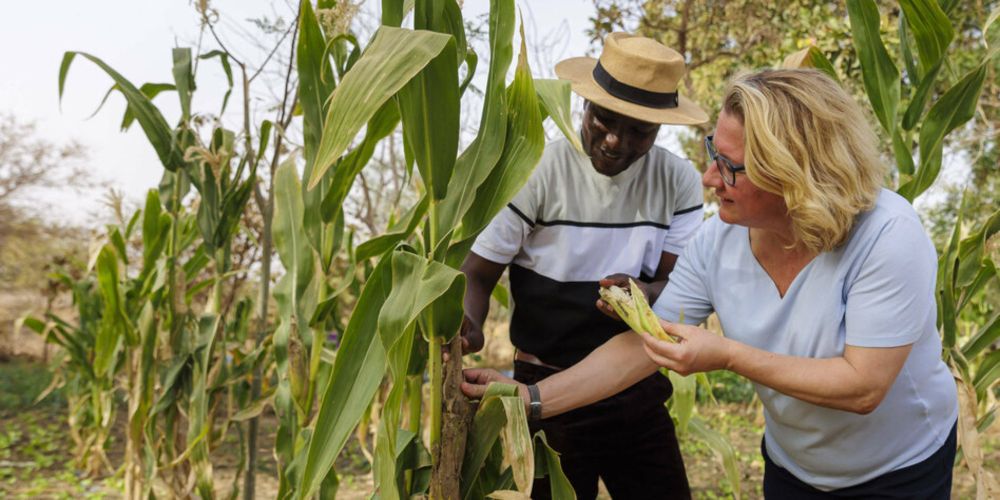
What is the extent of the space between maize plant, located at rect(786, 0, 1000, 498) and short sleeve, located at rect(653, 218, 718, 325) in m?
0.63

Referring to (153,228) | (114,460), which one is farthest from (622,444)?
(114,460)

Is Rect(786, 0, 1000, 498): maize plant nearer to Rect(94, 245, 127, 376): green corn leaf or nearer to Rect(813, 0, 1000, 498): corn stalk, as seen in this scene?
Rect(813, 0, 1000, 498): corn stalk

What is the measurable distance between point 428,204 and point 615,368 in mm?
518

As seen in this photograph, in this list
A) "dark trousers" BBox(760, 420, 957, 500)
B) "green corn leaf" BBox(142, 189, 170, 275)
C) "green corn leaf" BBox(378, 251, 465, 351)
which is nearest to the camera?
"green corn leaf" BBox(378, 251, 465, 351)

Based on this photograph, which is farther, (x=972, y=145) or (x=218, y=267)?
(x=972, y=145)

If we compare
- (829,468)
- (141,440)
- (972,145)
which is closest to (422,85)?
(829,468)

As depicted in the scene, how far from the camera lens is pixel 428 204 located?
4.75 feet

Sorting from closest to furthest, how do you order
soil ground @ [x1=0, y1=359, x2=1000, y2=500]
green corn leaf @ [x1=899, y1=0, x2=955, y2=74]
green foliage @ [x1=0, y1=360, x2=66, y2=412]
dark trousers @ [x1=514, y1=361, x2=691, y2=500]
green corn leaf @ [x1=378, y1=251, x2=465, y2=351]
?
green corn leaf @ [x1=378, y1=251, x2=465, y2=351] < green corn leaf @ [x1=899, y1=0, x2=955, y2=74] < dark trousers @ [x1=514, y1=361, x2=691, y2=500] < soil ground @ [x1=0, y1=359, x2=1000, y2=500] < green foliage @ [x1=0, y1=360, x2=66, y2=412]

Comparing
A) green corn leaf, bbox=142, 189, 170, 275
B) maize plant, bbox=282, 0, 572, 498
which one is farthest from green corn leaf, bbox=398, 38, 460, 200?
green corn leaf, bbox=142, 189, 170, 275

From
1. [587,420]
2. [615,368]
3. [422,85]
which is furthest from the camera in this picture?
[587,420]

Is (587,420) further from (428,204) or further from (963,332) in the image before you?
(963,332)

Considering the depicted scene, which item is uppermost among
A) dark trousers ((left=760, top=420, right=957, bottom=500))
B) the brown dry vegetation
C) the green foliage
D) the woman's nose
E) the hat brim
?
the hat brim

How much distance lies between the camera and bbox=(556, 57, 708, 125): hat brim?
5.63ft

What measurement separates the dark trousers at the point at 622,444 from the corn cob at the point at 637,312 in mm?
610
